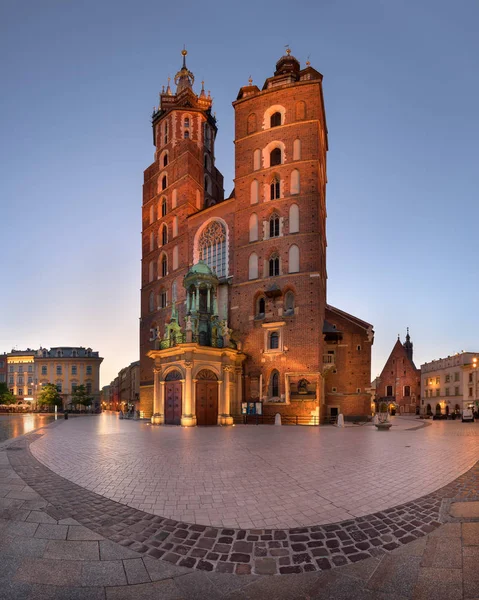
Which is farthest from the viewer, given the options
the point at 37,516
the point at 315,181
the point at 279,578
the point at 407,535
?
the point at 315,181

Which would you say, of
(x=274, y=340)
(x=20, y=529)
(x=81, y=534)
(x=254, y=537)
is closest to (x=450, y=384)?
(x=274, y=340)

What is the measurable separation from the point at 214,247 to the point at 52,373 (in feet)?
203

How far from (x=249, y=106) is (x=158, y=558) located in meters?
38.5

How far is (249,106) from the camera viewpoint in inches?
1410

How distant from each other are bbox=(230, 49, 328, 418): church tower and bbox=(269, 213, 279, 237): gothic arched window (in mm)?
91

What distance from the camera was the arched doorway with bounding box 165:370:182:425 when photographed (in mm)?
27156

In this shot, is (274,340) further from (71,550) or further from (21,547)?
(21,547)

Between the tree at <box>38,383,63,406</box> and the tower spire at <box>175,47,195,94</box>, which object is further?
the tree at <box>38,383,63,406</box>

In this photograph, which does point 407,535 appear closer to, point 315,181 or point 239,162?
point 315,181

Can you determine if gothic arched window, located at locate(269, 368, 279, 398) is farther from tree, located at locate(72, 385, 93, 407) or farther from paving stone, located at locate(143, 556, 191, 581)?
tree, located at locate(72, 385, 93, 407)

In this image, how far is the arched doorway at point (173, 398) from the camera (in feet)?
89.1

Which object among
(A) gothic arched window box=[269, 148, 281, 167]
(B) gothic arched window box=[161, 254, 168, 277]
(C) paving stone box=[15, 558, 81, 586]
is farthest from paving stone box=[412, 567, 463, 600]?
(B) gothic arched window box=[161, 254, 168, 277]

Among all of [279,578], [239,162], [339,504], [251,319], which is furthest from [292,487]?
[239,162]

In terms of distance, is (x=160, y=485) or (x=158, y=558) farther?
(x=160, y=485)
